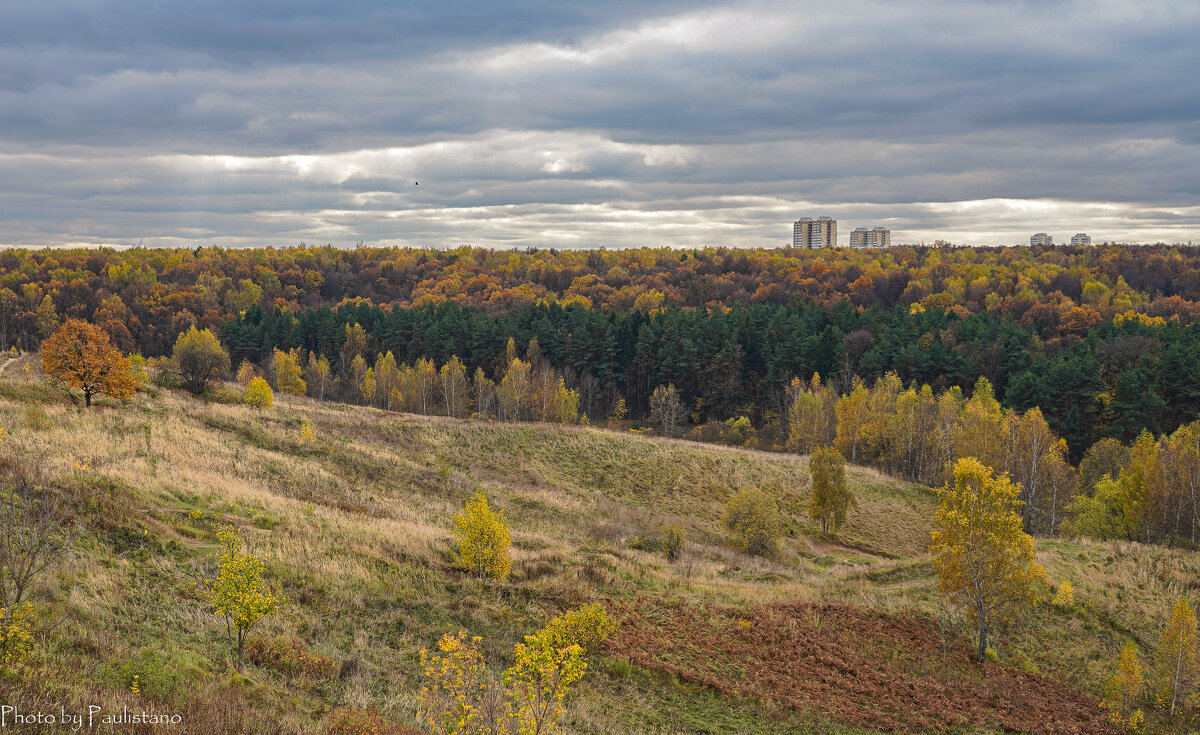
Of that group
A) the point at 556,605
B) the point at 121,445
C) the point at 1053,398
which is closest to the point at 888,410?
the point at 1053,398

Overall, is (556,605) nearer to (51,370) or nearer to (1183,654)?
(1183,654)

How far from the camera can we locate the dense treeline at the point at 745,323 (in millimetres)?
80188

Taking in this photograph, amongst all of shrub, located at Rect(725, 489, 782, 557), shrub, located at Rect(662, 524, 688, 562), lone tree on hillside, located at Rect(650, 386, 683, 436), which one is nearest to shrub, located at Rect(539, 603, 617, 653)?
shrub, located at Rect(662, 524, 688, 562)

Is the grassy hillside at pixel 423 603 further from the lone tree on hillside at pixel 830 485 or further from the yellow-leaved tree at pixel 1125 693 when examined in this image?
the lone tree on hillside at pixel 830 485

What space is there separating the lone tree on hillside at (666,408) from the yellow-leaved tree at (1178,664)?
63828 mm

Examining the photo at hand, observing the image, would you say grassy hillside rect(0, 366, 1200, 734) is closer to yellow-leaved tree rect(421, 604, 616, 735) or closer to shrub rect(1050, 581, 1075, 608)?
shrub rect(1050, 581, 1075, 608)

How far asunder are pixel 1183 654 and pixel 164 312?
15233 centimetres

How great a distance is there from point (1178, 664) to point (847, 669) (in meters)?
11.1

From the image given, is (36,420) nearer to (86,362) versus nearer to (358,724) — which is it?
(86,362)

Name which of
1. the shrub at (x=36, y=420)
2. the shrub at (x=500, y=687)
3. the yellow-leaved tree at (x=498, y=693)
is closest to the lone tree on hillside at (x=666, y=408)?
the shrub at (x=36, y=420)

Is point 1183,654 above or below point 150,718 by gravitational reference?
below

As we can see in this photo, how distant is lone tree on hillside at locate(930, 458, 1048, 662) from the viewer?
23922 millimetres

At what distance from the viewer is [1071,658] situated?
978 inches

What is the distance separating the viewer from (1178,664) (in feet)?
72.1
